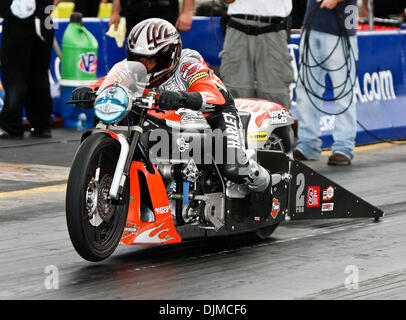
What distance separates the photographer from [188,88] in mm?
7656

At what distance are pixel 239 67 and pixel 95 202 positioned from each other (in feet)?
17.6

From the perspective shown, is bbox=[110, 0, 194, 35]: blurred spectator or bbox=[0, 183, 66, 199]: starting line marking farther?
bbox=[110, 0, 194, 35]: blurred spectator

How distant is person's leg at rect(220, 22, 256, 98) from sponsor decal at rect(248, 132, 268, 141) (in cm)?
365

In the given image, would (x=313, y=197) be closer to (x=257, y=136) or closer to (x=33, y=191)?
(x=257, y=136)

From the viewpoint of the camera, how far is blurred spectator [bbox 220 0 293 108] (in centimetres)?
1204

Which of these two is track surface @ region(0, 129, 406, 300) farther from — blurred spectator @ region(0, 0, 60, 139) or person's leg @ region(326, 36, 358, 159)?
blurred spectator @ region(0, 0, 60, 139)

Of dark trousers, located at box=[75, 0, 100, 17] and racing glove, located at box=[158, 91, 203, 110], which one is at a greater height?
racing glove, located at box=[158, 91, 203, 110]

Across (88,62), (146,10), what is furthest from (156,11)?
(88,62)

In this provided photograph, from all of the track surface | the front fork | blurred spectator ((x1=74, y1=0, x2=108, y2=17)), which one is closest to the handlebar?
the front fork

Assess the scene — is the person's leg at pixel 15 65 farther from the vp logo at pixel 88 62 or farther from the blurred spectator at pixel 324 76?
the blurred spectator at pixel 324 76

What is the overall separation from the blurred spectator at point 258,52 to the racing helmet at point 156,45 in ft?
15.0

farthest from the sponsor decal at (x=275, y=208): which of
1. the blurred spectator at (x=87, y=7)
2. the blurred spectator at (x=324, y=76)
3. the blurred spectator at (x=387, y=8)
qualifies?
the blurred spectator at (x=387, y=8)
